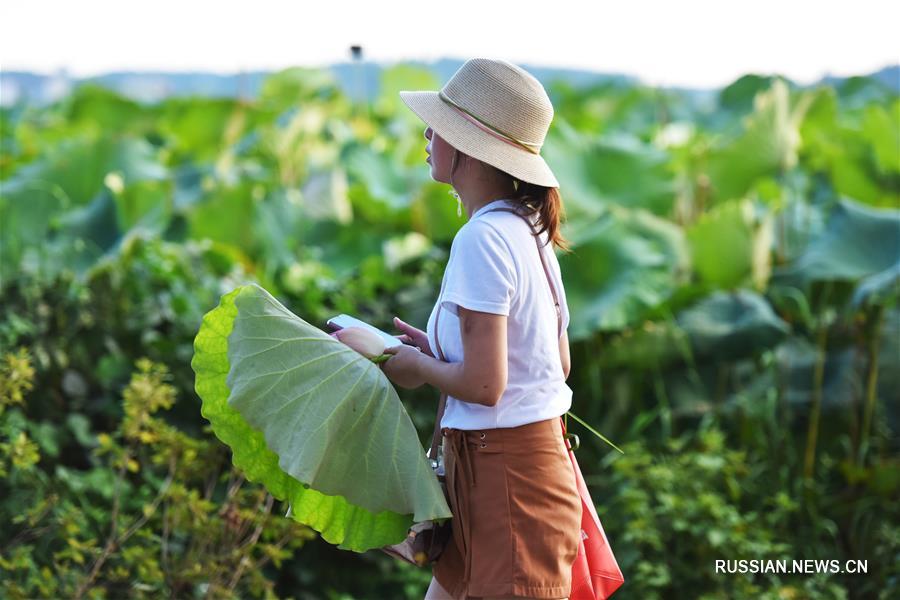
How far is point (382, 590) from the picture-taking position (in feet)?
11.6

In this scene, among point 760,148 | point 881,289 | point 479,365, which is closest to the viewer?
point 479,365

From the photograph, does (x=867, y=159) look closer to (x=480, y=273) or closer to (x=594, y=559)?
(x=594, y=559)

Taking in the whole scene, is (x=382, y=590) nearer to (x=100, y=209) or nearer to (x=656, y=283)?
(x=656, y=283)

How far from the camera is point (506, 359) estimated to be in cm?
186

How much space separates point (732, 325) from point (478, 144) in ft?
7.40

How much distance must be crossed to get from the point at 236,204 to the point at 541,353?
9.44 feet

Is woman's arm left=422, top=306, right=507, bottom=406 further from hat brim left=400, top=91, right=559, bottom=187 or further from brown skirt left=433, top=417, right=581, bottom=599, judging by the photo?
hat brim left=400, top=91, right=559, bottom=187

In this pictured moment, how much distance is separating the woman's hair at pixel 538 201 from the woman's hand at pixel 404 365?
290mm

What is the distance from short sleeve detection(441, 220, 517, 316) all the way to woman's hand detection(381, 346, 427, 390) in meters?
0.10

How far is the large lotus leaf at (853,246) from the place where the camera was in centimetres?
406

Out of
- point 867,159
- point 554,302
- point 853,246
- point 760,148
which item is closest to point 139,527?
point 554,302

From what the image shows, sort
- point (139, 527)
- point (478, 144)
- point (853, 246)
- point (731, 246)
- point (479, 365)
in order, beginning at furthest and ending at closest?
1. point (731, 246)
2. point (853, 246)
3. point (139, 527)
4. point (478, 144)
5. point (479, 365)

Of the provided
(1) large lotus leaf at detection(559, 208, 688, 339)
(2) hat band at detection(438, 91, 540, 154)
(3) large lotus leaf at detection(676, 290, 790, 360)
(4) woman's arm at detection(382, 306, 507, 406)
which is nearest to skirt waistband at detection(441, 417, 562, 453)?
(4) woman's arm at detection(382, 306, 507, 406)

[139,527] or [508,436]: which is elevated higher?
[508,436]
